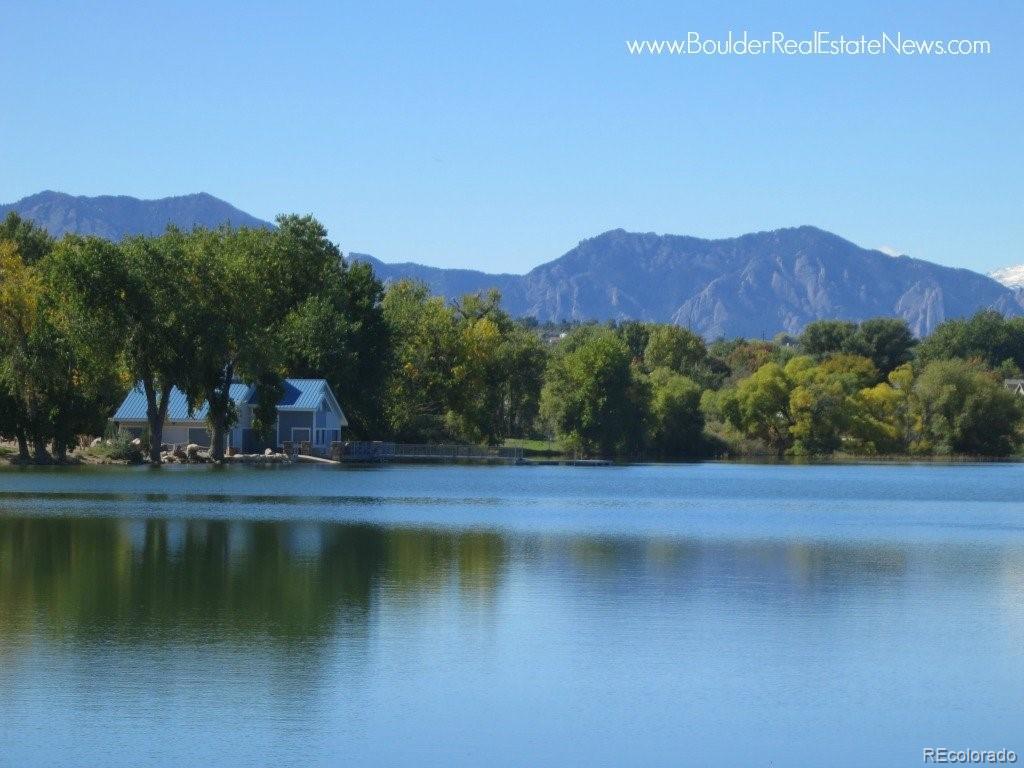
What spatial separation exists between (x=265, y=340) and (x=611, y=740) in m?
60.1

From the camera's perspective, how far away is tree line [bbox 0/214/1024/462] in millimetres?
65625

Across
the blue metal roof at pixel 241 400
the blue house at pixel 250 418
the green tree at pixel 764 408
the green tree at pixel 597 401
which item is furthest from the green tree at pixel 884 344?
the blue metal roof at pixel 241 400

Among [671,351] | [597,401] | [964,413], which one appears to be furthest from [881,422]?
[671,351]

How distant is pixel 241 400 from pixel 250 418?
175 centimetres

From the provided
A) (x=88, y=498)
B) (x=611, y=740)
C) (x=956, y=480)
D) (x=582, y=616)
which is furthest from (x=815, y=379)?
(x=611, y=740)

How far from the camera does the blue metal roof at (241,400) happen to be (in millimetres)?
79812

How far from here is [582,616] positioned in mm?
19953

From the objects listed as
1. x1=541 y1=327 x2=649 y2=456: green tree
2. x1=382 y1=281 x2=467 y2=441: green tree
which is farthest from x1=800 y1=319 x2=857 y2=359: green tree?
x1=382 y1=281 x2=467 y2=441: green tree

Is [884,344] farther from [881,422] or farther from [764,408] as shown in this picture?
[764,408]

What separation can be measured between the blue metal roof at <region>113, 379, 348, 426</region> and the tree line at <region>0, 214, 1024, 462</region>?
1.36 metres

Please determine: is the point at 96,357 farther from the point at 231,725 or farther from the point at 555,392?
the point at 231,725

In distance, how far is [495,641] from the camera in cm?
1780

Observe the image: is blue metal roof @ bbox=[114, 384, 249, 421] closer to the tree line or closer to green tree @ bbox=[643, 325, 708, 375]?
the tree line

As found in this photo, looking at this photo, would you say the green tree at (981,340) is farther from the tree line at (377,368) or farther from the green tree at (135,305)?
the green tree at (135,305)
